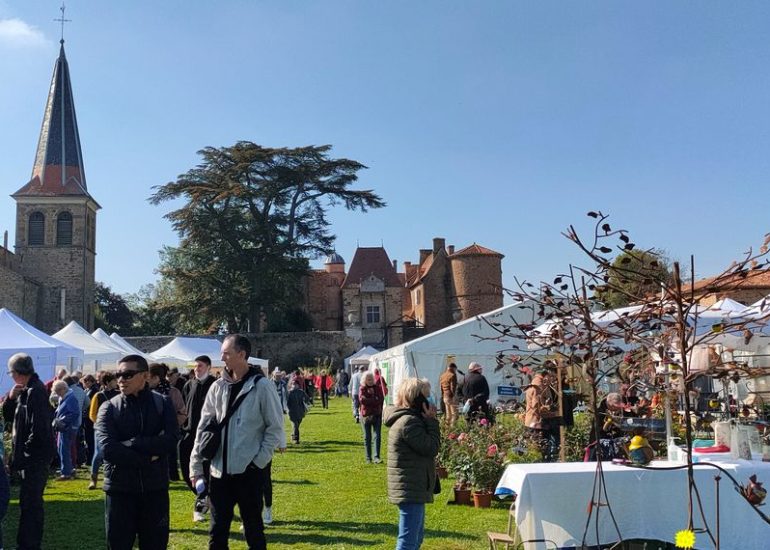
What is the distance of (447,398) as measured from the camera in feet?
45.2

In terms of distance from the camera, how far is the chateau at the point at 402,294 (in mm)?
54562

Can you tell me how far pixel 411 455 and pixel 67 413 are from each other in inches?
271

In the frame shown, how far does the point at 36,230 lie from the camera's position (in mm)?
52312

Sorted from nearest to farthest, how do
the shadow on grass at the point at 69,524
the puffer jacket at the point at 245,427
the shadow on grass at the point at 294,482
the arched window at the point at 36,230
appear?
the puffer jacket at the point at 245,427
the shadow on grass at the point at 69,524
the shadow on grass at the point at 294,482
the arched window at the point at 36,230

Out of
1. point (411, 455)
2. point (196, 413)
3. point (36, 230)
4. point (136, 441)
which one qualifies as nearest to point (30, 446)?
point (196, 413)

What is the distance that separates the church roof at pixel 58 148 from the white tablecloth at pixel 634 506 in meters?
51.5

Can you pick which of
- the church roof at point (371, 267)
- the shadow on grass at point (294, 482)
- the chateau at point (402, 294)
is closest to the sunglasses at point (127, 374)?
the shadow on grass at point (294, 482)

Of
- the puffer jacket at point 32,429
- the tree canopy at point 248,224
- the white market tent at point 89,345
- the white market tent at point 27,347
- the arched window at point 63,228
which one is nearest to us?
the puffer jacket at point 32,429

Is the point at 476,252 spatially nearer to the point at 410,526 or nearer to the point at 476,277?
the point at 476,277

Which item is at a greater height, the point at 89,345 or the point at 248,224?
the point at 248,224

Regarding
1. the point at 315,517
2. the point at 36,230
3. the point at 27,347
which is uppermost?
the point at 36,230

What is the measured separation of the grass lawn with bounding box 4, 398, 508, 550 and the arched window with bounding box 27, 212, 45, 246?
1778 inches

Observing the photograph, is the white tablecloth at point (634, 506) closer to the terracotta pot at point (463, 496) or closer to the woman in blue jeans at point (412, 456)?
the woman in blue jeans at point (412, 456)

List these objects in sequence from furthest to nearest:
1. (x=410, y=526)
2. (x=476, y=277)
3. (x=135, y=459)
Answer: (x=476, y=277)
(x=410, y=526)
(x=135, y=459)
